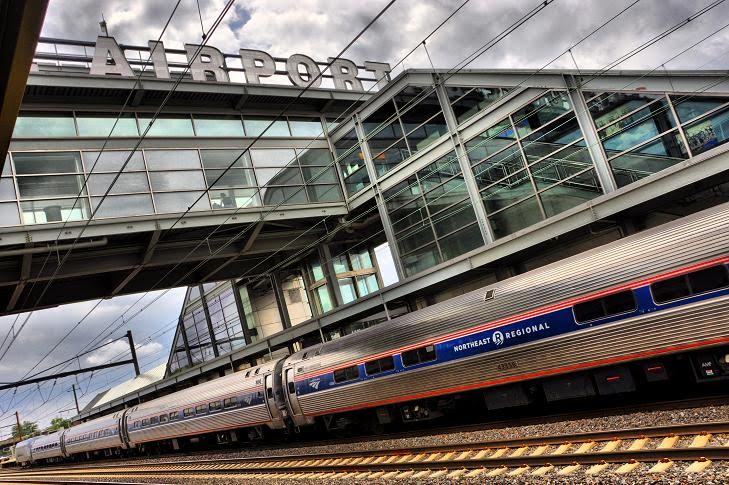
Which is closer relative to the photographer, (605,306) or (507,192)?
(605,306)

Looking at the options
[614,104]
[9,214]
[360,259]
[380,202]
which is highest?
[9,214]

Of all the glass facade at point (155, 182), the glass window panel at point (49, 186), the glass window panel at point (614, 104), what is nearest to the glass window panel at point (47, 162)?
the glass facade at point (155, 182)

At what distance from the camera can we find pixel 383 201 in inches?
1048

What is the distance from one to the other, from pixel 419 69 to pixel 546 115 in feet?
20.2

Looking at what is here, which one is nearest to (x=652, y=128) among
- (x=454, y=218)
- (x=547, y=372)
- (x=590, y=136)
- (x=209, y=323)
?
(x=590, y=136)

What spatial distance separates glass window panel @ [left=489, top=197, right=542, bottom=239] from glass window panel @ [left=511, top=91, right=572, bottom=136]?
100 inches

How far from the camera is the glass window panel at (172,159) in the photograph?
25469 mm

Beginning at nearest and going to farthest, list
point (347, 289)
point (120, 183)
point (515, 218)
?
point (515, 218) → point (120, 183) → point (347, 289)

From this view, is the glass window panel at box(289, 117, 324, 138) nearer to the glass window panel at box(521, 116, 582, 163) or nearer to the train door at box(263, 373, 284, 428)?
the glass window panel at box(521, 116, 582, 163)

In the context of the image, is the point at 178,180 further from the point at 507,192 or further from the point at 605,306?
the point at 605,306

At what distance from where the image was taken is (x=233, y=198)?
26109 millimetres

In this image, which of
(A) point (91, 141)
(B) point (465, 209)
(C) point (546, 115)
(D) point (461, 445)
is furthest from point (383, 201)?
(D) point (461, 445)

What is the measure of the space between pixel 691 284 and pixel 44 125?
79.2 ft

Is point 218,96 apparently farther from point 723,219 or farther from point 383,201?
point 723,219
